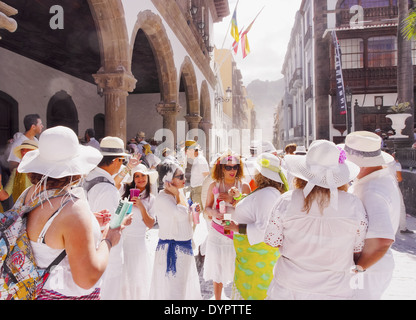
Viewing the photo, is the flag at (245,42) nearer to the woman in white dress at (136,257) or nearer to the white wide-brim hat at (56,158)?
the woman in white dress at (136,257)

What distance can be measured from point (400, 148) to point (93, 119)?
12.4m

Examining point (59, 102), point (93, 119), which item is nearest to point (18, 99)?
point (59, 102)

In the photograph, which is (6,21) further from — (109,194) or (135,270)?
(135,270)

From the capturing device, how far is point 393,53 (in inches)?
814

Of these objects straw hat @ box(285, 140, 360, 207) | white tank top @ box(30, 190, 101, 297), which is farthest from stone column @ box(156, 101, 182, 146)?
white tank top @ box(30, 190, 101, 297)

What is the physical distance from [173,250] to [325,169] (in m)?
1.66

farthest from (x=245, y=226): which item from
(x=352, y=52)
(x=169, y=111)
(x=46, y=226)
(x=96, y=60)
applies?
(x=352, y=52)

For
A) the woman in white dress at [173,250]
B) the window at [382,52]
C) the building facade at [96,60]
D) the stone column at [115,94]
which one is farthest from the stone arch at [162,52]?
the window at [382,52]

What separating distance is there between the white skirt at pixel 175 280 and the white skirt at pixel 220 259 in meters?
0.42

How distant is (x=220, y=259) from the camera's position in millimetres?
3314

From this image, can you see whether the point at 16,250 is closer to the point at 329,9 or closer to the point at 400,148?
the point at 400,148

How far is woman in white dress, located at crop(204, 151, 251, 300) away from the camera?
129 inches

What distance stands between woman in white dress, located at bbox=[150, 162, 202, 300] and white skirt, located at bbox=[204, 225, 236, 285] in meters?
0.39

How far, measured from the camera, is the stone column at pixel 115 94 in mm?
6441
